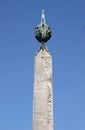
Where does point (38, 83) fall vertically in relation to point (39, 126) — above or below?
above

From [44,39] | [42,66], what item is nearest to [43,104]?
[42,66]

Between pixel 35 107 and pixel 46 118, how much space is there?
64 cm

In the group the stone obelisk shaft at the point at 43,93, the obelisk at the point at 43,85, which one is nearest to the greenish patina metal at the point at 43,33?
the obelisk at the point at 43,85

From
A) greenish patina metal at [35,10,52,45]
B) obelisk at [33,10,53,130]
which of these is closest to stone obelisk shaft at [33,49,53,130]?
obelisk at [33,10,53,130]

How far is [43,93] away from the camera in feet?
51.0

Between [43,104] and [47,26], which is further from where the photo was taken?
[47,26]

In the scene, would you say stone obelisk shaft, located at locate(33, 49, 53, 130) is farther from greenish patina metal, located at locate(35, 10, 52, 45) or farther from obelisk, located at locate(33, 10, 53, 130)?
greenish patina metal, located at locate(35, 10, 52, 45)

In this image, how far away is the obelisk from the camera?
15102mm

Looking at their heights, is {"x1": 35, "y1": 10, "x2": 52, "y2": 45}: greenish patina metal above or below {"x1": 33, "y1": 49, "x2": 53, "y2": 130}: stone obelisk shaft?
above

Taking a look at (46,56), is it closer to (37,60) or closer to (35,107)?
(37,60)

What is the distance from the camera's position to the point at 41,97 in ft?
50.9

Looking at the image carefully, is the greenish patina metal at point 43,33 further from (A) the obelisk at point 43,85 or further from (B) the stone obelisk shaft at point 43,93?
(B) the stone obelisk shaft at point 43,93

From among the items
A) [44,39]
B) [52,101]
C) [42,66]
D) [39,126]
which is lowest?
[39,126]

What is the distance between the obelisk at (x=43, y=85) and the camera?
49.5ft
